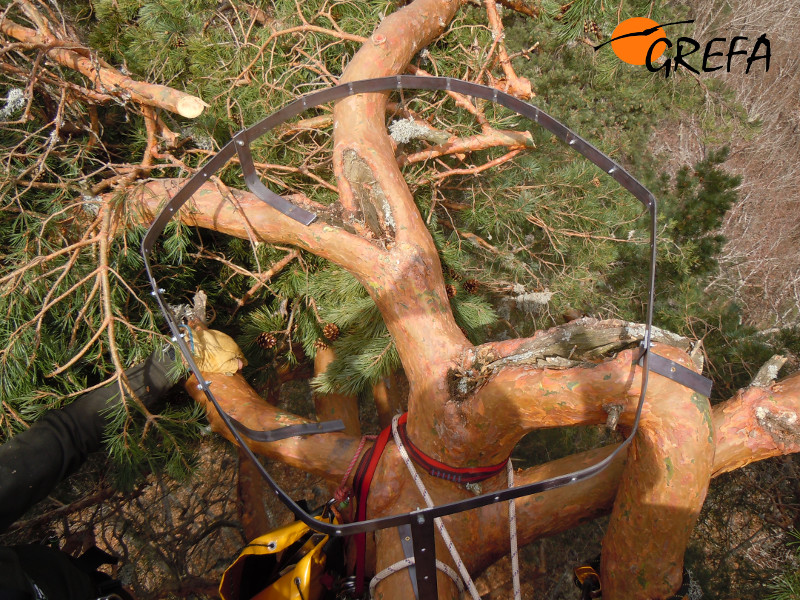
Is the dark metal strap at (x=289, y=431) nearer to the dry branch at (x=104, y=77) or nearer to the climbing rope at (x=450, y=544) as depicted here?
the climbing rope at (x=450, y=544)

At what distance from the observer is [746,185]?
19.7ft

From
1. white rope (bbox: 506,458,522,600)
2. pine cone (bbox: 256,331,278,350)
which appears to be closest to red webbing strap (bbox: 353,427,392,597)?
white rope (bbox: 506,458,522,600)

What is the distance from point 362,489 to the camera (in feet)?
4.88

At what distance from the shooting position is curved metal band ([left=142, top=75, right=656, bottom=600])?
1.02m

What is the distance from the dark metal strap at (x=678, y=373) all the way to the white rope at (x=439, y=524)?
67 cm

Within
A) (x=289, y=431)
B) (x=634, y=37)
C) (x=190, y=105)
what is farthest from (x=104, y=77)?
(x=634, y=37)

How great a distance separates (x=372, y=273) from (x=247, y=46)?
1255 millimetres

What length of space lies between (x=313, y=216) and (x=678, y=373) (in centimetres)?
114

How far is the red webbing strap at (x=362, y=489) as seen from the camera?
146 centimetres

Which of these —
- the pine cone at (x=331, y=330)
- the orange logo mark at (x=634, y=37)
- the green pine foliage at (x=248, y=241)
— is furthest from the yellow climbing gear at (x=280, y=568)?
the orange logo mark at (x=634, y=37)

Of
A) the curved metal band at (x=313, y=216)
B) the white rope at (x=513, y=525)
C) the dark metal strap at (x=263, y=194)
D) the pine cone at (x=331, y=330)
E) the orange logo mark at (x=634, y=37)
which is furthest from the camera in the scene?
the orange logo mark at (x=634, y=37)

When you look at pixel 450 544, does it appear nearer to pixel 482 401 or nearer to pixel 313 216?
pixel 482 401

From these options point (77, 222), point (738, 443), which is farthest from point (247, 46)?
point (738, 443)

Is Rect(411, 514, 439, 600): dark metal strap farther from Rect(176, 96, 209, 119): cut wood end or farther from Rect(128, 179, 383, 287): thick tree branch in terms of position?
Rect(176, 96, 209, 119): cut wood end
